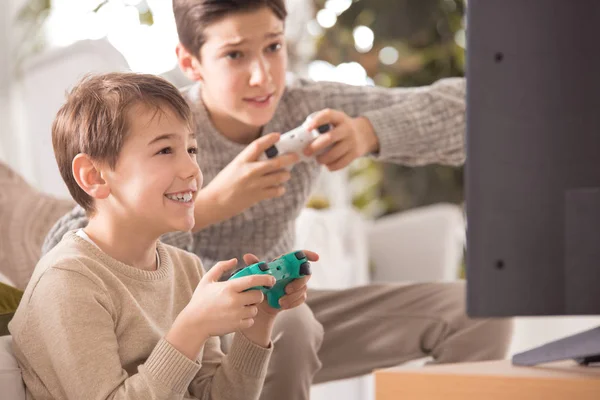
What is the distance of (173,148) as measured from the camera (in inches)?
41.6

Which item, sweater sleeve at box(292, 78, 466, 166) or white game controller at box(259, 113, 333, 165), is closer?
white game controller at box(259, 113, 333, 165)

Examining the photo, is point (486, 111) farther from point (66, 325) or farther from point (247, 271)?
point (66, 325)

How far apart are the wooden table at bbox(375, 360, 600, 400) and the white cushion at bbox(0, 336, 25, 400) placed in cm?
44

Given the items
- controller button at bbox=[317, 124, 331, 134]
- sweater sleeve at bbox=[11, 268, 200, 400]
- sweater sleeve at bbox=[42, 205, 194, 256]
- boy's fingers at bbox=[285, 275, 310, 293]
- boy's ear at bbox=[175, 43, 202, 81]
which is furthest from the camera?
boy's ear at bbox=[175, 43, 202, 81]

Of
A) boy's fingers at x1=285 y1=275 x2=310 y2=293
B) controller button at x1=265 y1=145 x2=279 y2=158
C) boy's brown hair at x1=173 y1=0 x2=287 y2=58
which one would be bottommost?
boy's fingers at x1=285 y1=275 x2=310 y2=293

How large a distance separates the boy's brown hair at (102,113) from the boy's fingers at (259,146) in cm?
18

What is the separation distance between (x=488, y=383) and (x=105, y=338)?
44 cm

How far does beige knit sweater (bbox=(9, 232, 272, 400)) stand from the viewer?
0.94 meters

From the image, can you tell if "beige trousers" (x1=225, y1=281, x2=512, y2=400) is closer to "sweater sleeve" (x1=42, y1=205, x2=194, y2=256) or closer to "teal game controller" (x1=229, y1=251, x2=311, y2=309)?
"sweater sleeve" (x1=42, y1=205, x2=194, y2=256)

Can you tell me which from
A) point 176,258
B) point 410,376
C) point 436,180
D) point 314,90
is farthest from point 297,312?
point 436,180

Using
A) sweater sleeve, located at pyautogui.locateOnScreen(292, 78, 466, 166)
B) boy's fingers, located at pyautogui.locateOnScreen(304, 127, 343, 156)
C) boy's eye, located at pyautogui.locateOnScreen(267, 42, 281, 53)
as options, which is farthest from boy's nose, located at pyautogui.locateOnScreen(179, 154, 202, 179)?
sweater sleeve, located at pyautogui.locateOnScreen(292, 78, 466, 166)

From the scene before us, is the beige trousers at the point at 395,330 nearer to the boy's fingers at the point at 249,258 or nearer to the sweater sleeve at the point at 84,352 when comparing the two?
the boy's fingers at the point at 249,258

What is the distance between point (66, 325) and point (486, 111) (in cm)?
50

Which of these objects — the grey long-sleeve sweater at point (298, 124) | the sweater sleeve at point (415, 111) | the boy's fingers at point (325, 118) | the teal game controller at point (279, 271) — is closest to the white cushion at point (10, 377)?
the teal game controller at point (279, 271)
